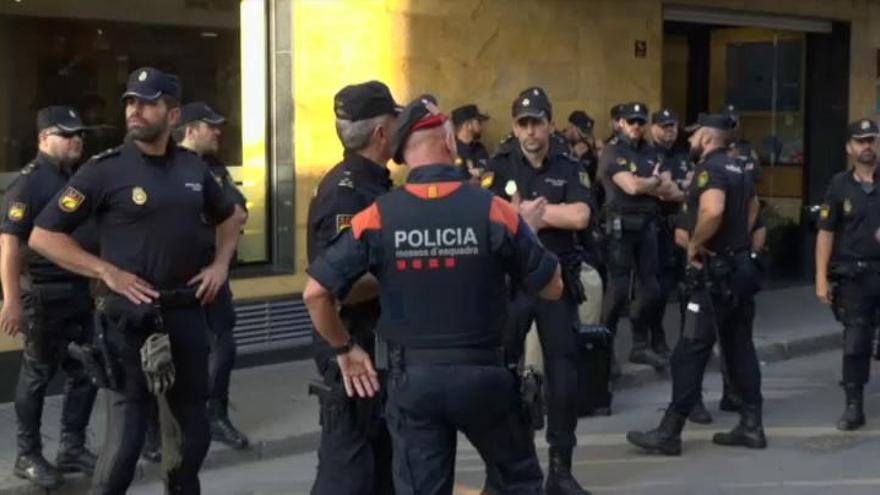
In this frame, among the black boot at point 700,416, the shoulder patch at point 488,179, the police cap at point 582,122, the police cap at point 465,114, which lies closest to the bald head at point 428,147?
the shoulder patch at point 488,179

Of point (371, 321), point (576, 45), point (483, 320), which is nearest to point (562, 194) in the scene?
point (371, 321)

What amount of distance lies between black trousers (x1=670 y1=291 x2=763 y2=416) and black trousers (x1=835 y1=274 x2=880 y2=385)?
1035mm

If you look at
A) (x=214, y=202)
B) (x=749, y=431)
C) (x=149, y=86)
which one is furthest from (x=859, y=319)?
(x=149, y=86)

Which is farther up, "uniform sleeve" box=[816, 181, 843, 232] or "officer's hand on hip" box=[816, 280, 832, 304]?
"uniform sleeve" box=[816, 181, 843, 232]

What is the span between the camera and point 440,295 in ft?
15.3

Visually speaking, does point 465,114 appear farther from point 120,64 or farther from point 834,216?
point 834,216

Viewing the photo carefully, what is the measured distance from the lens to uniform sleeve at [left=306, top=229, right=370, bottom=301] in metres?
4.73

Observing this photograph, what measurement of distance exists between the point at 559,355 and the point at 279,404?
304 centimetres

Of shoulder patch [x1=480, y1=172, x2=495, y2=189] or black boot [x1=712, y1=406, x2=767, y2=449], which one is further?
black boot [x1=712, y1=406, x2=767, y2=449]

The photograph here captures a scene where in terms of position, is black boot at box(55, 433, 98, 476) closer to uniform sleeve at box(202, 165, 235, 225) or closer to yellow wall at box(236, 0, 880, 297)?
uniform sleeve at box(202, 165, 235, 225)

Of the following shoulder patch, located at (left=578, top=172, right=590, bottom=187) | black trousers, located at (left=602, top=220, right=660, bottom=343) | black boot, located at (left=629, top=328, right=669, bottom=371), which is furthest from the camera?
black boot, located at (left=629, top=328, right=669, bottom=371)

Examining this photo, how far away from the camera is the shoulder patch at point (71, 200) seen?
578 cm

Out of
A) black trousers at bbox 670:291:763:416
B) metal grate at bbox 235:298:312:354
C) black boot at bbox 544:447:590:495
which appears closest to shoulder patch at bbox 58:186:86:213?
black boot at bbox 544:447:590:495

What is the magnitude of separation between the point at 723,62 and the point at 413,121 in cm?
1146
